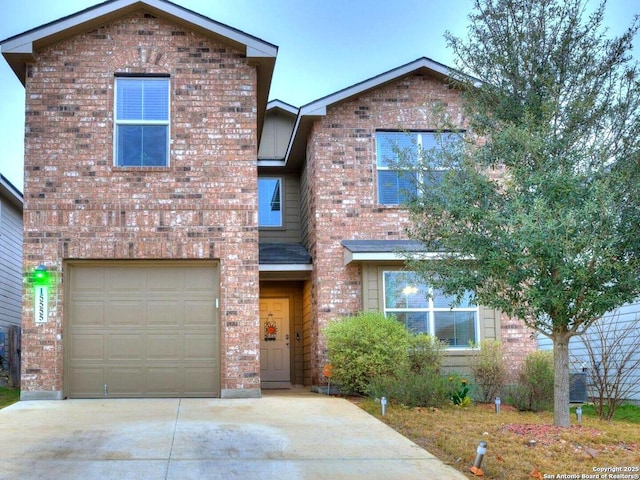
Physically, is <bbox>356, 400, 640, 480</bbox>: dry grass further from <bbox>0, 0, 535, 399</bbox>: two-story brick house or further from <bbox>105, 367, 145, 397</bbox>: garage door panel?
<bbox>105, 367, 145, 397</bbox>: garage door panel

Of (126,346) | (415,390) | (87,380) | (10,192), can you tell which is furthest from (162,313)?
(10,192)

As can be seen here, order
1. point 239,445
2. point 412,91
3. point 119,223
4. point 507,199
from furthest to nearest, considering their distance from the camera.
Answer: point 412,91 → point 119,223 → point 507,199 → point 239,445

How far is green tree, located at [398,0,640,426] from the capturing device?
27.4 ft

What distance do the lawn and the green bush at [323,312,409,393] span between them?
18.5 feet

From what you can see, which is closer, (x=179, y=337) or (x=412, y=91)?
(x=179, y=337)

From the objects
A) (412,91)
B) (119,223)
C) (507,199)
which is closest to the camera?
(507,199)

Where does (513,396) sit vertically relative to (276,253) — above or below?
below

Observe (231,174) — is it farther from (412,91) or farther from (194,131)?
(412,91)

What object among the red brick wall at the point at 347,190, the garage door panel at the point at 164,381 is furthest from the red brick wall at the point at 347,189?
the garage door panel at the point at 164,381

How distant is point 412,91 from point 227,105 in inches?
174

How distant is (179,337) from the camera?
1220 centimetres

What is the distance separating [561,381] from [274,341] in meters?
9.55

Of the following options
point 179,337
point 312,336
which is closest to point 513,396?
Result: point 312,336

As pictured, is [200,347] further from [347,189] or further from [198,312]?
[347,189]
